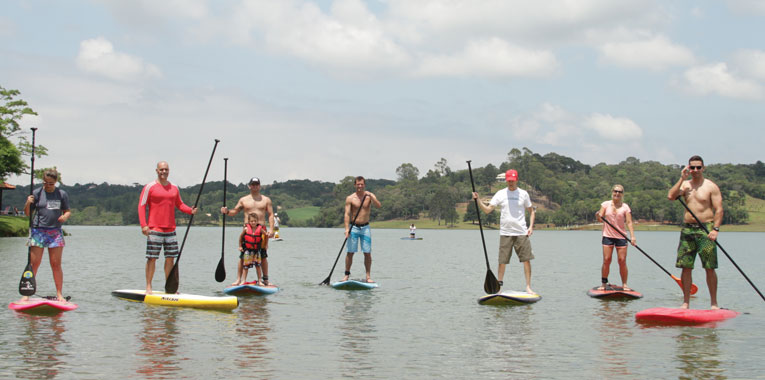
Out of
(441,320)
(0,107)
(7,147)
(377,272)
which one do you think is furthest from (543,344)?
(0,107)

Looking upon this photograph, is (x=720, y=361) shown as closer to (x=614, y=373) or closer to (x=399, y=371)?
(x=614, y=373)

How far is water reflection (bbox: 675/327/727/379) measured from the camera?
806 cm

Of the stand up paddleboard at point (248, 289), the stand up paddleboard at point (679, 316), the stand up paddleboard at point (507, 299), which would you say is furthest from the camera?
the stand up paddleboard at point (248, 289)

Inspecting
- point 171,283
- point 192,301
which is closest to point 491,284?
point 192,301

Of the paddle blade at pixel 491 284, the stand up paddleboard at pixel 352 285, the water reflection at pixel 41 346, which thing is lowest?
the water reflection at pixel 41 346

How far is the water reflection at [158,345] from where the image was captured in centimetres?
783

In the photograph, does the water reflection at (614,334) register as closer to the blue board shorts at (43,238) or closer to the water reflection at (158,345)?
the water reflection at (158,345)

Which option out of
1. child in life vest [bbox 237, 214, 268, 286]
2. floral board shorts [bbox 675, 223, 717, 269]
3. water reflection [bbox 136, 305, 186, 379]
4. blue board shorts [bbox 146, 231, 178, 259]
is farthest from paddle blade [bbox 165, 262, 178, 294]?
floral board shorts [bbox 675, 223, 717, 269]

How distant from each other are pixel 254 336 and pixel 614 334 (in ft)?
18.7

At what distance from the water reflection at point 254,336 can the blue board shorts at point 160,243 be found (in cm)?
180

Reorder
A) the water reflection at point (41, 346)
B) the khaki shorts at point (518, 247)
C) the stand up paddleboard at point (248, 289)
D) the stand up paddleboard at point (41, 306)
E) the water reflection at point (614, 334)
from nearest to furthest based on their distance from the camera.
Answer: the water reflection at point (41, 346) < the water reflection at point (614, 334) < the stand up paddleboard at point (41, 306) < the khaki shorts at point (518, 247) < the stand up paddleboard at point (248, 289)

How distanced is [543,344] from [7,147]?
60207 millimetres

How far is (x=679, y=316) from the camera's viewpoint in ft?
38.5

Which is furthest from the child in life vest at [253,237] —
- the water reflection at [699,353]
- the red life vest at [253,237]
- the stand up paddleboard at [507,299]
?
the water reflection at [699,353]
